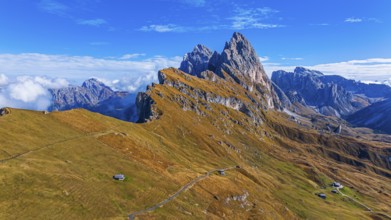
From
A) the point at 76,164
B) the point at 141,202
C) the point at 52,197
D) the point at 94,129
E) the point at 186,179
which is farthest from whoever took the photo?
the point at 94,129

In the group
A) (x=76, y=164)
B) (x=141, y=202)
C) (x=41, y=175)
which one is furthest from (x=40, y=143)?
(x=141, y=202)

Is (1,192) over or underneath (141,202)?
over

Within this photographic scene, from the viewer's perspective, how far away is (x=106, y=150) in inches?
5645

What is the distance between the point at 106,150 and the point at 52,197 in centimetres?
5343

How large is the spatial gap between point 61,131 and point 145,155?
3901cm

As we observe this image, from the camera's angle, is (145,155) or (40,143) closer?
(40,143)

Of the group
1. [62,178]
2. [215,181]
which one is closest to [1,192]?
[62,178]

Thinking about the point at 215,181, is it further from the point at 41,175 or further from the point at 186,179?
the point at 41,175

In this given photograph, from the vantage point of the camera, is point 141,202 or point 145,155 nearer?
point 141,202

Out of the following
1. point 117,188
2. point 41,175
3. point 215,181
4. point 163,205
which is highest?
point 41,175

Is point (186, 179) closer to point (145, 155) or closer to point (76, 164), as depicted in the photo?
point (145, 155)

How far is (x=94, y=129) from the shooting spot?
16850 cm

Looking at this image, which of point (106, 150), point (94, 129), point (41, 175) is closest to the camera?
point (41, 175)

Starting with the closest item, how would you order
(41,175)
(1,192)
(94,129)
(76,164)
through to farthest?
(1,192)
(41,175)
(76,164)
(94,129)
